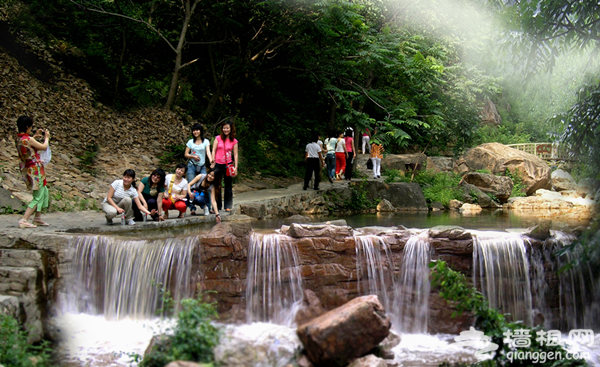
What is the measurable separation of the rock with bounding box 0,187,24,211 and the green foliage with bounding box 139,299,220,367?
6.25m

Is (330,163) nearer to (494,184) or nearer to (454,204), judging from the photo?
(454,204)

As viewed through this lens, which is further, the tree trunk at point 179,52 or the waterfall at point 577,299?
the tree trunk at point 179,52

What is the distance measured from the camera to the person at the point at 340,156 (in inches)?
666

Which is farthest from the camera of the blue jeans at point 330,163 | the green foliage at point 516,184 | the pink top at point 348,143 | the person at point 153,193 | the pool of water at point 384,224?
the green foliage at point 516,184

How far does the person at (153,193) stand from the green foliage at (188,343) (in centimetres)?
416

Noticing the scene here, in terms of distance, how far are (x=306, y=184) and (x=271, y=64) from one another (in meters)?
6.53

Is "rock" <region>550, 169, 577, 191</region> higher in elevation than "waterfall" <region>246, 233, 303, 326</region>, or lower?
higher

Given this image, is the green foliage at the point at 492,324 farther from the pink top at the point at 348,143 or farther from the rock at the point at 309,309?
the pink top at the point at 348,143

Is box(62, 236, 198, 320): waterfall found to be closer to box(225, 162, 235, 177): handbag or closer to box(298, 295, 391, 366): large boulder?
box(298, 295, 391, 366): large boulder

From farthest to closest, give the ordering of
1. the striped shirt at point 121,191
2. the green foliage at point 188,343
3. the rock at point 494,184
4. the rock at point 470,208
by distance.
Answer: the rock at point 494,184, the rock at point 470,208, the striped shirt at point 121,191, the green foliage at point 188,343

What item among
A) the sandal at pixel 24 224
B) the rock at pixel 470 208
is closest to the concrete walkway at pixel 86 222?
the sandal at pixel 24 224

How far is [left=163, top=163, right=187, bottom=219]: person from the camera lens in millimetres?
9758

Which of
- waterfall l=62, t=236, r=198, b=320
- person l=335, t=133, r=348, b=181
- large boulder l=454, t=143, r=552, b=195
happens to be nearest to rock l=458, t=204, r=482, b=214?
person l=335, t=133, r=348, b=181

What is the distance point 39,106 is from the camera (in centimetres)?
1494
